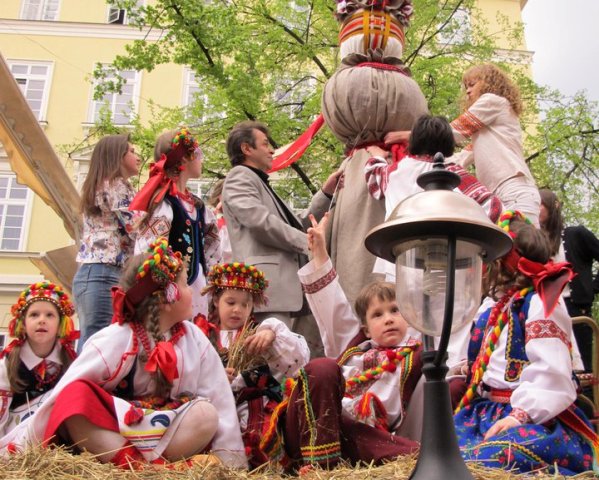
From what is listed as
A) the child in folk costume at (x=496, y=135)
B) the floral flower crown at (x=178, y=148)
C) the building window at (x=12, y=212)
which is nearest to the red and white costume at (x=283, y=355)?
the floral flower crown at (x=178, y=148)

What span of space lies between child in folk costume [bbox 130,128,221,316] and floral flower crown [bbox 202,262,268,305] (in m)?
0.38

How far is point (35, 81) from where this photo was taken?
22375 millimetres

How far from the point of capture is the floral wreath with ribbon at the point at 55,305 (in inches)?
174

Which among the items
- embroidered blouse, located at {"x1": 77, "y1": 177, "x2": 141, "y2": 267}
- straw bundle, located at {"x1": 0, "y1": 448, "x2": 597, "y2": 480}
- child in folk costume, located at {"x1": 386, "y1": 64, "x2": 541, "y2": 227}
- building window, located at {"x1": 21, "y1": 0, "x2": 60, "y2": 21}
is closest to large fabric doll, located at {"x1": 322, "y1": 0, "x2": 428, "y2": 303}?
child in folk costume, located at {"x1": 386, "y1": 64, "x2": 541, "y2": 227}

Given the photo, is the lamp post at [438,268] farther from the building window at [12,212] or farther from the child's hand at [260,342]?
the building window at [12,212]

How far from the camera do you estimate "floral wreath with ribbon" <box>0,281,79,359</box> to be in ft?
14.5

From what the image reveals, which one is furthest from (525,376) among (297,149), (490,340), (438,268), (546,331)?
(297,149)

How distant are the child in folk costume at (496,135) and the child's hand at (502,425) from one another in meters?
2.51

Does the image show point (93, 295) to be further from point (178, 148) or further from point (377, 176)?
point (377, 176)

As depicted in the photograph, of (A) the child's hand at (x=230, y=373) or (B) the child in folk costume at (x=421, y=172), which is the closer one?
(A) the child's hand at (x=230, y=373)

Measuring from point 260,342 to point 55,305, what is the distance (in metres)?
1.50

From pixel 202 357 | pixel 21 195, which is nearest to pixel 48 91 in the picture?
pixel 21 195

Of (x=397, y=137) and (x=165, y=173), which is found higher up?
(x=397, y=137)

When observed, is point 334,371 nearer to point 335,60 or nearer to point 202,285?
point 202,285
